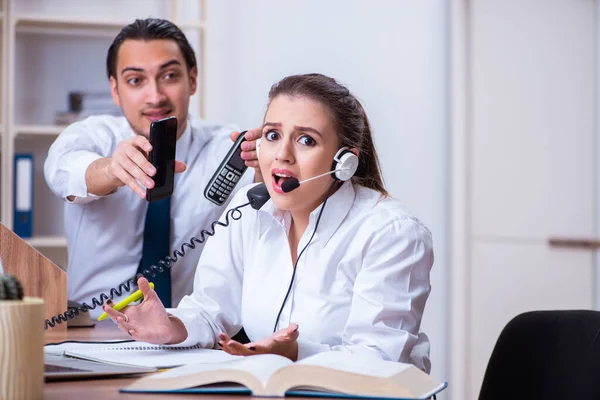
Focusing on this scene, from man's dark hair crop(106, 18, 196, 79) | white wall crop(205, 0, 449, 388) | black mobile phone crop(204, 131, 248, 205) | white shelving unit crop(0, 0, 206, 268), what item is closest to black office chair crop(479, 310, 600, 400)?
black mobile phone crop(204, 131, 248, 205)

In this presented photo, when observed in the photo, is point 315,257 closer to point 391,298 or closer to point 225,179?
point 391,298

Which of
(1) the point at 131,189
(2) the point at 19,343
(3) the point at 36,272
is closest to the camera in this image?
(2) the point at 19,343

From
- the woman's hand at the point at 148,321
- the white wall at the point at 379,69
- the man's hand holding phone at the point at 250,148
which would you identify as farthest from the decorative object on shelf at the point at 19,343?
the white wall at the point at 379,69

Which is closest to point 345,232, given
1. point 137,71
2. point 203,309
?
point 203,309

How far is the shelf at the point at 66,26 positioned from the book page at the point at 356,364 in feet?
9.07

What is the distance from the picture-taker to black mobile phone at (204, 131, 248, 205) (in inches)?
81.3

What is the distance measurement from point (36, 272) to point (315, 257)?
632 millimetres

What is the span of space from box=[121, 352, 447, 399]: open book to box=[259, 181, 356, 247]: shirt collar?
596mm

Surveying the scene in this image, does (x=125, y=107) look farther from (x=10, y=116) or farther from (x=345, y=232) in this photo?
(x=10, y=116)

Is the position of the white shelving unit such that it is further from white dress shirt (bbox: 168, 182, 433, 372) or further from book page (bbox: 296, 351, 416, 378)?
book page (bbox: 296, 351, 416, 378)

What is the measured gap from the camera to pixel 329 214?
5.72 ft

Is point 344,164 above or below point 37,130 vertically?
below

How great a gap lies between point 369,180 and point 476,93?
210cm

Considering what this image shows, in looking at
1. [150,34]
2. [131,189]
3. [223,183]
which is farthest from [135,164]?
[150,34]
